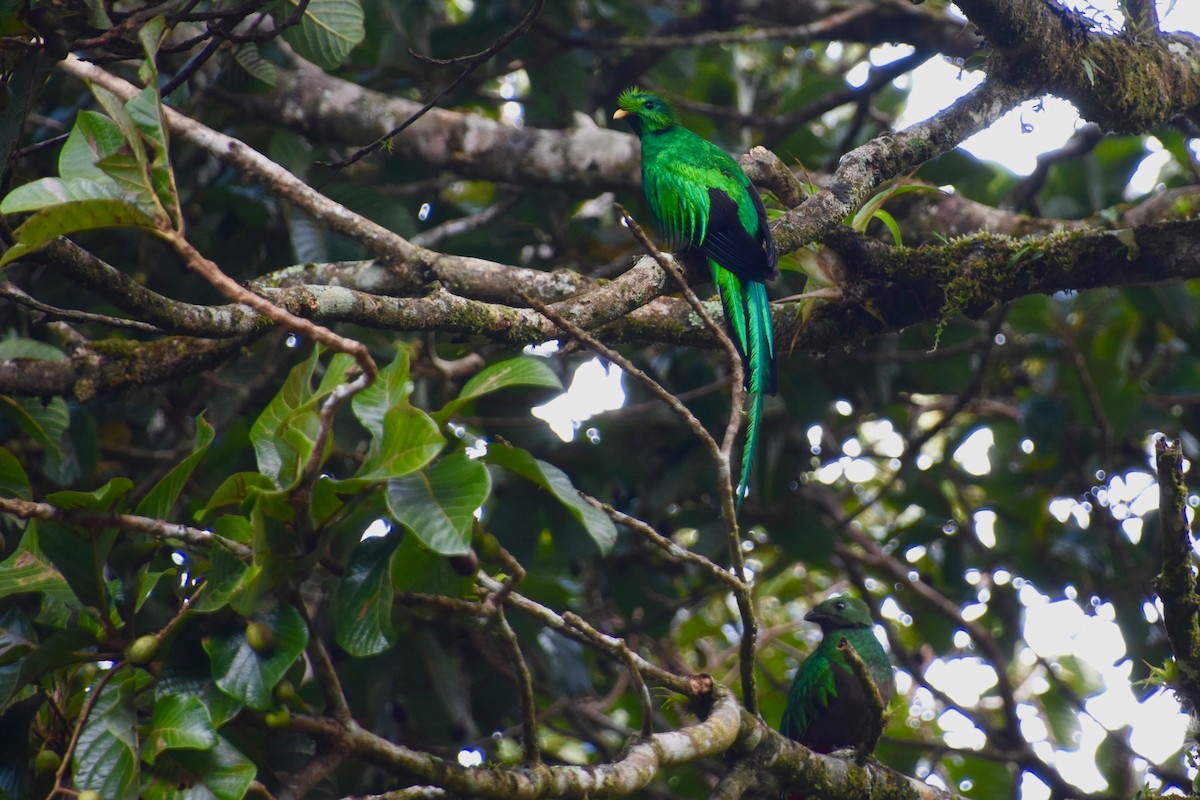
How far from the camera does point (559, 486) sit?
7.00 feet

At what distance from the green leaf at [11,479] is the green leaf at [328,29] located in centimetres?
159

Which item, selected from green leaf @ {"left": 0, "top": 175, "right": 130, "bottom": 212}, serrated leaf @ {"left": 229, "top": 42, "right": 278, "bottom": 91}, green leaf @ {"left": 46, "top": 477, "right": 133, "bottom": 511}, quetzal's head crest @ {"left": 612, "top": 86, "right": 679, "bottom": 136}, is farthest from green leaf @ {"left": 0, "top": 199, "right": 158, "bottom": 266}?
quetzal's head crest @ {"left": 612, "top": 86, "right": 679, "bottom": 136}

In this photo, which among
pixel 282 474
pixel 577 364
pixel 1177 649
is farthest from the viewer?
pixel 577 364

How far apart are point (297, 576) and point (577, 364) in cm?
273

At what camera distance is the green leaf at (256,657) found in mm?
2113

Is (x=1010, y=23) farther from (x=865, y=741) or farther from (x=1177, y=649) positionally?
(x=865, y=741)

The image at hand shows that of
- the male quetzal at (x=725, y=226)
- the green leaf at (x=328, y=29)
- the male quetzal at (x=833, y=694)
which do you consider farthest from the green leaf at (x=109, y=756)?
the male quetzal at (x=833, y=694)

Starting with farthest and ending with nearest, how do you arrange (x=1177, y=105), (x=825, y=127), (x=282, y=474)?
(x=825, y=127)
(x=1177, y=105)
(x=282, y=474)

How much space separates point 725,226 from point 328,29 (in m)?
1.38

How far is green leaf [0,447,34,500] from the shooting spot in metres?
2.47

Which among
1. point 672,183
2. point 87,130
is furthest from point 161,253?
point 87,130

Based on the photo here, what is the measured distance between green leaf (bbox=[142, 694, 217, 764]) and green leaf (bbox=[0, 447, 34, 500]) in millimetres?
683

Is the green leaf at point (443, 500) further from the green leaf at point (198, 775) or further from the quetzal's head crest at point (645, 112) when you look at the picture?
the quetzal's head crest at point (645, 112)

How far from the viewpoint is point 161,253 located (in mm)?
4570
